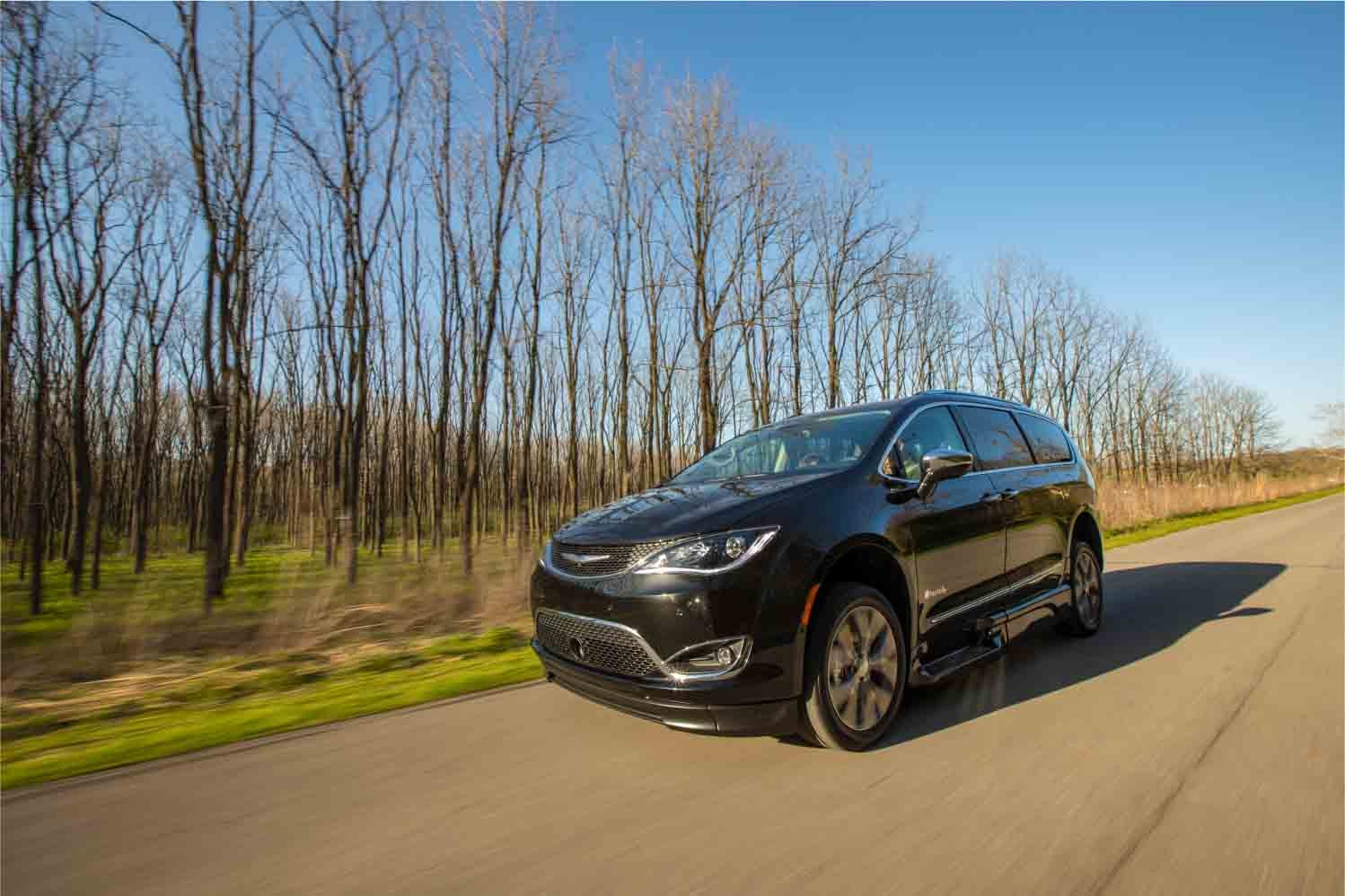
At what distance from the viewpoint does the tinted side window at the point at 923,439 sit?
3787mm

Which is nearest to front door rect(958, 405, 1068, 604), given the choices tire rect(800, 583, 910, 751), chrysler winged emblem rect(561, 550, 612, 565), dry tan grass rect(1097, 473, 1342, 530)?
tire rect(800, 583, 910, 751)

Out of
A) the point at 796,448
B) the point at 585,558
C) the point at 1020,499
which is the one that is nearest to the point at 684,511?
the point at 585,558

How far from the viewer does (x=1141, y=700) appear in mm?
3686

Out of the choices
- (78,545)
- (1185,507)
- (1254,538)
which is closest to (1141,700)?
(1254,538)

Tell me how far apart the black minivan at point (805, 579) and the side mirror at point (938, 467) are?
0.01m

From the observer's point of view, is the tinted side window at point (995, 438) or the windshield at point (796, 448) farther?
the tinted side window at point (995, 438)

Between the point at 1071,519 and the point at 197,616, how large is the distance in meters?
9.21

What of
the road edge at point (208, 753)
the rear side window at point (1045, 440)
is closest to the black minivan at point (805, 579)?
the rear side window at point (1045, 440)

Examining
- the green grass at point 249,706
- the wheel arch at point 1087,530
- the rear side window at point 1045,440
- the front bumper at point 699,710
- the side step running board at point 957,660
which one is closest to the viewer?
the front bumper at point 699,710

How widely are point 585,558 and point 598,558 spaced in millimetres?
110

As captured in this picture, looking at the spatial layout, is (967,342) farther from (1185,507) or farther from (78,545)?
(78,545)

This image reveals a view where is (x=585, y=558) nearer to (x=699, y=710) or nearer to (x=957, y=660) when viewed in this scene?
(x=699, y=710)

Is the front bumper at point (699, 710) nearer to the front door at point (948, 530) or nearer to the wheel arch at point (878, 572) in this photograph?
the wheel arch at point (878, 572)

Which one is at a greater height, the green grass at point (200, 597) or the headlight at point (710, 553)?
the headlight at point (710, 553)
